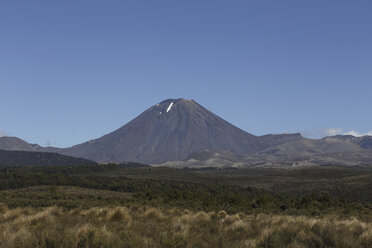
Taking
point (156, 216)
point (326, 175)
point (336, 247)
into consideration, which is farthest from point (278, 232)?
point (326, 175)

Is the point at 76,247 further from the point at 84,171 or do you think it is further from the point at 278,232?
the point at 84,171

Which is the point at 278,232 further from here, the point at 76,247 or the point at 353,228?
the point at 76,247

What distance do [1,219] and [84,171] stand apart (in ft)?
496

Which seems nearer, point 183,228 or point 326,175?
point 183,228

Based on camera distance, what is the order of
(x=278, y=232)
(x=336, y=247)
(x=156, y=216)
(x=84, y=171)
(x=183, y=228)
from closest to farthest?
(x=336, y=247) < (x=278, y=232) < (x=183, y=228) < (x=156, y=216) < (x=84, y=171)

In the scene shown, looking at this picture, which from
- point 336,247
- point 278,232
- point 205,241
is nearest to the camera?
point 336,247

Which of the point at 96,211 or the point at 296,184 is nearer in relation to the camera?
the point at 96,211

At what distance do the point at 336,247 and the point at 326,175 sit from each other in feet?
465

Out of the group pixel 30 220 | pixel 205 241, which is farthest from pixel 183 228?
pixel 30 220

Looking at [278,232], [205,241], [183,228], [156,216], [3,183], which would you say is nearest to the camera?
[205,241]

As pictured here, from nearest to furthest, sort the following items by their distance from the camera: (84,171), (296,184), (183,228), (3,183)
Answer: (183,228)
(3,183)
(296,184)
(84,171)

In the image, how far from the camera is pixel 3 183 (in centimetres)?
9262

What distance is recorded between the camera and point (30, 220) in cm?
1862

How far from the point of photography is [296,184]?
117375mm
